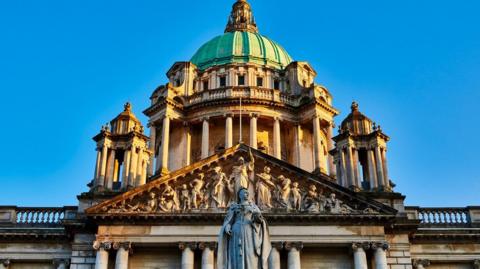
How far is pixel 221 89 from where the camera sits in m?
52.3

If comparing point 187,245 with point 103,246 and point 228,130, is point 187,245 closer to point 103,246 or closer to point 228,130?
point 103,246

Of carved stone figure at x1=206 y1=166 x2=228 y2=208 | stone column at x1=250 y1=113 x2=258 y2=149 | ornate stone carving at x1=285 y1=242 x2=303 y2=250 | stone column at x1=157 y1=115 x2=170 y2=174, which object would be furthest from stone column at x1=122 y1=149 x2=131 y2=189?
stone column at x1=250 y1=113 x2=258 y2=149

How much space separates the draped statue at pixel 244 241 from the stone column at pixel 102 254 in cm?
2021

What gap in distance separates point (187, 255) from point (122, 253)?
3301 mm

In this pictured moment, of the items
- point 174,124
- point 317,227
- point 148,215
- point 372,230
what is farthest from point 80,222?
point 174,124

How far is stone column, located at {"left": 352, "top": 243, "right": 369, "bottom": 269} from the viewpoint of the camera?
107ft

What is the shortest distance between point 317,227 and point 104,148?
1376 centimetres

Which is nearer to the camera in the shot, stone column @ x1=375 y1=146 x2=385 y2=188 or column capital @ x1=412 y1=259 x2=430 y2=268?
column capital @ x1=412 y1=259 x2=430 y2=268

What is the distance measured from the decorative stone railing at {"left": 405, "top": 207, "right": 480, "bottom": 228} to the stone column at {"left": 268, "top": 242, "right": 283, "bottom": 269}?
327 inches

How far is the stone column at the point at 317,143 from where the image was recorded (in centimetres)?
4767

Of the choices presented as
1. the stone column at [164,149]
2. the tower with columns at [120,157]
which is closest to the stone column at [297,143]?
the stone column at [164,149]

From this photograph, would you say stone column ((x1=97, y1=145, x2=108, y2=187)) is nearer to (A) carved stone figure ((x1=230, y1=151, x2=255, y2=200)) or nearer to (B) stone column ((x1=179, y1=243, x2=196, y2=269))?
(B) stone column ((x1=179, y1=243, x2=196, y2=269))

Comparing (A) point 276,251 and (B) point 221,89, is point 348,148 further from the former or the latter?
(B) point 221,89

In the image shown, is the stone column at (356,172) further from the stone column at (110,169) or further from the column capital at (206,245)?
the stone column at (110,169)
